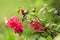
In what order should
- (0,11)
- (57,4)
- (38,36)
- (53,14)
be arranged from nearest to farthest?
1. (38,36)
2. (53,14)
3. (57,4)
4. (0,11)

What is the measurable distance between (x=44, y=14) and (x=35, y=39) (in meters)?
0.21

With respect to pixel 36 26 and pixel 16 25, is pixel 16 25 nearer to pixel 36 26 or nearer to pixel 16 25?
pixel 16 25

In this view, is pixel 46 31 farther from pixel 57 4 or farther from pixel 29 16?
pixel 57 4

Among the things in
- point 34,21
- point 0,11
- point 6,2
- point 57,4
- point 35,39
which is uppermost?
point 6,2

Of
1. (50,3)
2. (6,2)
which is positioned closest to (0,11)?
(6,2)

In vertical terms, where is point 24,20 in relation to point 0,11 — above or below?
below

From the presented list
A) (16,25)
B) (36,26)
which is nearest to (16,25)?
(16,25)

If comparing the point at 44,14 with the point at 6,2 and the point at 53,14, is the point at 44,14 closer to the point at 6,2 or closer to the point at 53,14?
the point at 53,14

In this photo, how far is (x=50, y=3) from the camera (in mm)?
3600

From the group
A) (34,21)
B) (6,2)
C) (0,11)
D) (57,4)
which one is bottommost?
(34,21)

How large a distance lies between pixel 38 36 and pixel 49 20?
0.22m

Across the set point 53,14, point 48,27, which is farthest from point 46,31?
point 53,14

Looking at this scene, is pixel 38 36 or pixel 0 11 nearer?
pixel 38 36

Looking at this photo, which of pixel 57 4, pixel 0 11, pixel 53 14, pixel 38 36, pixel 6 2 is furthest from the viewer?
pixel 6 2
